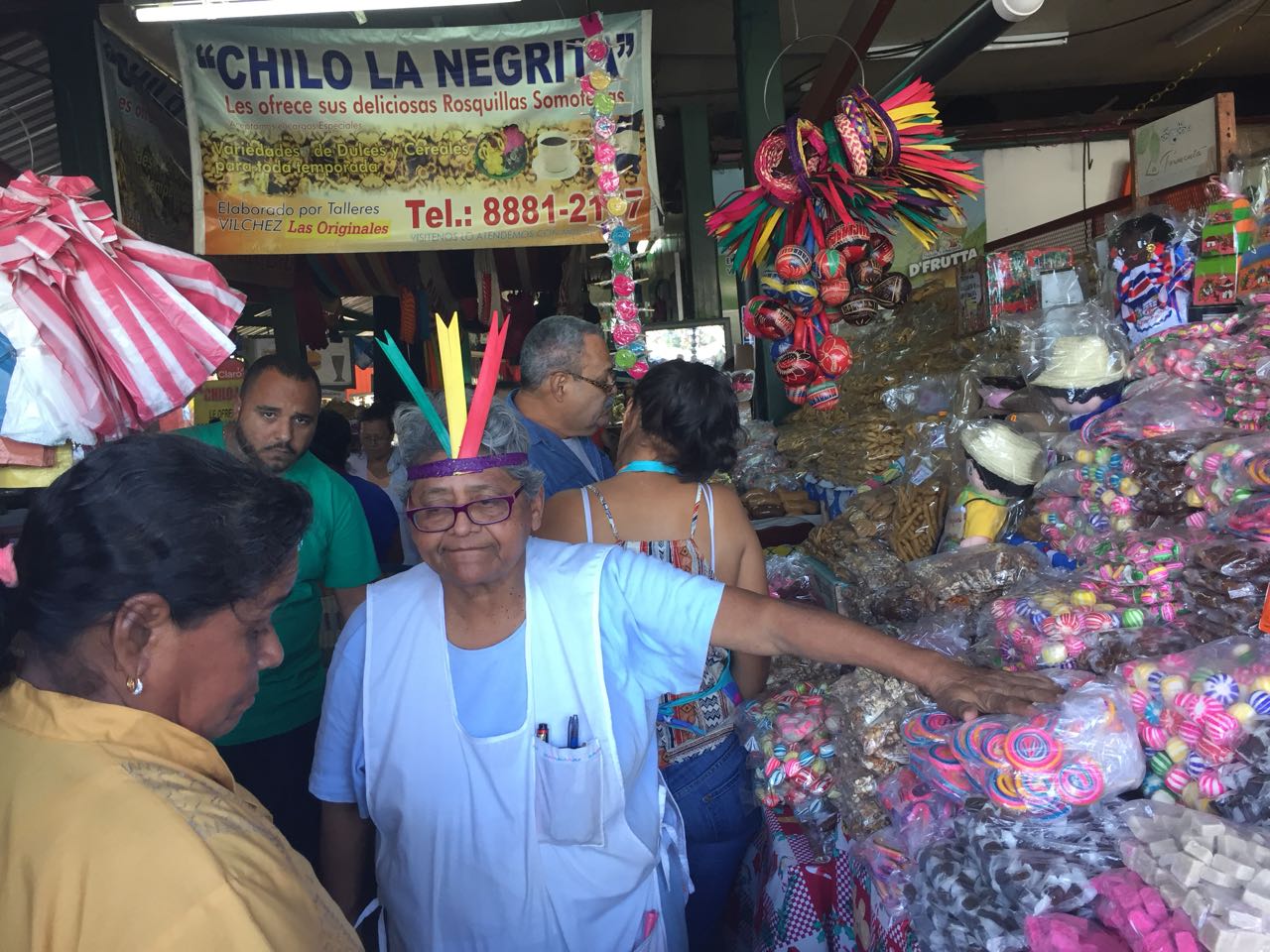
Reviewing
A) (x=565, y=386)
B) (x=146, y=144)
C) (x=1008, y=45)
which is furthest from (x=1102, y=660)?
(x=1008, y=45)

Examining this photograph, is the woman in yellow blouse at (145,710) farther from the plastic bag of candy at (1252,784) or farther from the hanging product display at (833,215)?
the hanging product display at (833,215)

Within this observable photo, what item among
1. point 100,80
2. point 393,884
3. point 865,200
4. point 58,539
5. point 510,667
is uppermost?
point 100,80

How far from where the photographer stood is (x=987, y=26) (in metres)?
3.22

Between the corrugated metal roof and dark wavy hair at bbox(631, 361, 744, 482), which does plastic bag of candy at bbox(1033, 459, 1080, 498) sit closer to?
dark wavy hair at bbox(631, 361, 744, 482)

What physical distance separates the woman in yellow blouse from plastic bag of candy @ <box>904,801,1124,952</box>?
774 mm

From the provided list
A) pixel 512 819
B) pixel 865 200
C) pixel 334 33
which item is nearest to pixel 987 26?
pixel 865 200

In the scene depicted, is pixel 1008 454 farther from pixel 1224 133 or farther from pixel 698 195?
pixel 698 195

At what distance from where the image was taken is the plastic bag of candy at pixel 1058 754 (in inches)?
45.1

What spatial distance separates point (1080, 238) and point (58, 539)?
2.97 metres

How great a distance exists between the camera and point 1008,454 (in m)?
2.10

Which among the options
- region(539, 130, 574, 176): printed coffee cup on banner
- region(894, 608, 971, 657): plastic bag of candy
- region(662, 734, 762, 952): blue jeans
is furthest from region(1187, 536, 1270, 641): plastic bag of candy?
region(539, 130, 574, 176): printed coffee cup on banner

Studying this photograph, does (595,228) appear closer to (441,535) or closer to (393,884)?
(441,535)

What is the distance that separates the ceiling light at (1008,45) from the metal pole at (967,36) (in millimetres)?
1436

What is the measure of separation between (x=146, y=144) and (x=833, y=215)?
3.17m
